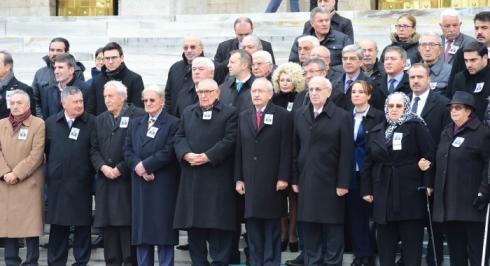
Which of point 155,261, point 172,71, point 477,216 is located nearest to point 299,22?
point 172,71

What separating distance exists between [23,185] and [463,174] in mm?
→ 4927

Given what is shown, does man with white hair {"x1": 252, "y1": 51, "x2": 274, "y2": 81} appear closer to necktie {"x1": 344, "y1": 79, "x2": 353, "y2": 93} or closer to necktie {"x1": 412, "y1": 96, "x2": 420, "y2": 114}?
necktie {"x1": 344, "y1": 79, "x2": 353, "y2": 93}

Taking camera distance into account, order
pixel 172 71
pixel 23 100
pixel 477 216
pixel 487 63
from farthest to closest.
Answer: pixel 172 71 → pixel 23 100 → pixel 487 63 → pixel 477 216

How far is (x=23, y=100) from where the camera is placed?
596 inches

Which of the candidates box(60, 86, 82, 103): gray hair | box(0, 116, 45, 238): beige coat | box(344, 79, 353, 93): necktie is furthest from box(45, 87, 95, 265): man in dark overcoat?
box(344, 79, 353, 93): necktie

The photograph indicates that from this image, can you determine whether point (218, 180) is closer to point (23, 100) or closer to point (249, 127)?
point (249, 127)

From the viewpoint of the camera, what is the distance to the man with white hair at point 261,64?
1501cm

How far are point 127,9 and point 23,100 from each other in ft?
32.1

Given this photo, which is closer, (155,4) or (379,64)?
(379,64)

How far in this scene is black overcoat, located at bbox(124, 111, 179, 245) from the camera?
14469mm

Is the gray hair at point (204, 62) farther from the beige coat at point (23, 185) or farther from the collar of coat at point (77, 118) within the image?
the beige coat at point (23, 185)

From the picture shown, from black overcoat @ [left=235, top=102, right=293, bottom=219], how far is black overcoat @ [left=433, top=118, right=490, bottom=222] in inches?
66.8

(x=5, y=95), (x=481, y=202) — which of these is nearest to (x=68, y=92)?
(x=5, y=95)

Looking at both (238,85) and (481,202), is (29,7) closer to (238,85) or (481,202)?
(238,85)
